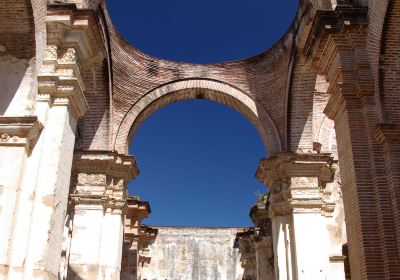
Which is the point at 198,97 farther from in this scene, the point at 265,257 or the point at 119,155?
the point at 265,257

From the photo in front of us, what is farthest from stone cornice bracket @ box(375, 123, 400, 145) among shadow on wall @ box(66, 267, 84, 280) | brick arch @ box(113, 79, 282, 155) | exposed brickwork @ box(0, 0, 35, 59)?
shadow on wall @ box(66, 267, 84, 280)

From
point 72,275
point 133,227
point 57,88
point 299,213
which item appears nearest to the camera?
point 57,88

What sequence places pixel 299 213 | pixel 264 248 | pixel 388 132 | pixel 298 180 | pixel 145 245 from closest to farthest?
pixel 388 132, pixel 299 213, pixel 298 180, pixel 264 248, pixel 145 245

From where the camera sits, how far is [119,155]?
1130 cm

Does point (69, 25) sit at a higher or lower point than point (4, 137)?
higher

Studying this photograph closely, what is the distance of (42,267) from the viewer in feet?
17.5

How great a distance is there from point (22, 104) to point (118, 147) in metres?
5.77

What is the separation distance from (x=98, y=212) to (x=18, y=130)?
5.32 metres

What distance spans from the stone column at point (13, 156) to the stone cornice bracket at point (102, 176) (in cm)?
519

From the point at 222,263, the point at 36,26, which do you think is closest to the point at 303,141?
the point at 36,26

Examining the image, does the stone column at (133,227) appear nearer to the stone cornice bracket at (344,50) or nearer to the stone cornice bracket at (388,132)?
the stone cornice bracket at (344,50)

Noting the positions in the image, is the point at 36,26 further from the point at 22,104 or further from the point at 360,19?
the point at 360,19

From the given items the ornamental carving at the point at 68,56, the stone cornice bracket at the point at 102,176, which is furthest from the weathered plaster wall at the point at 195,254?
the ornamental carving at the point at 68,56

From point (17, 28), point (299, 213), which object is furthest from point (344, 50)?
point (299, 213)
